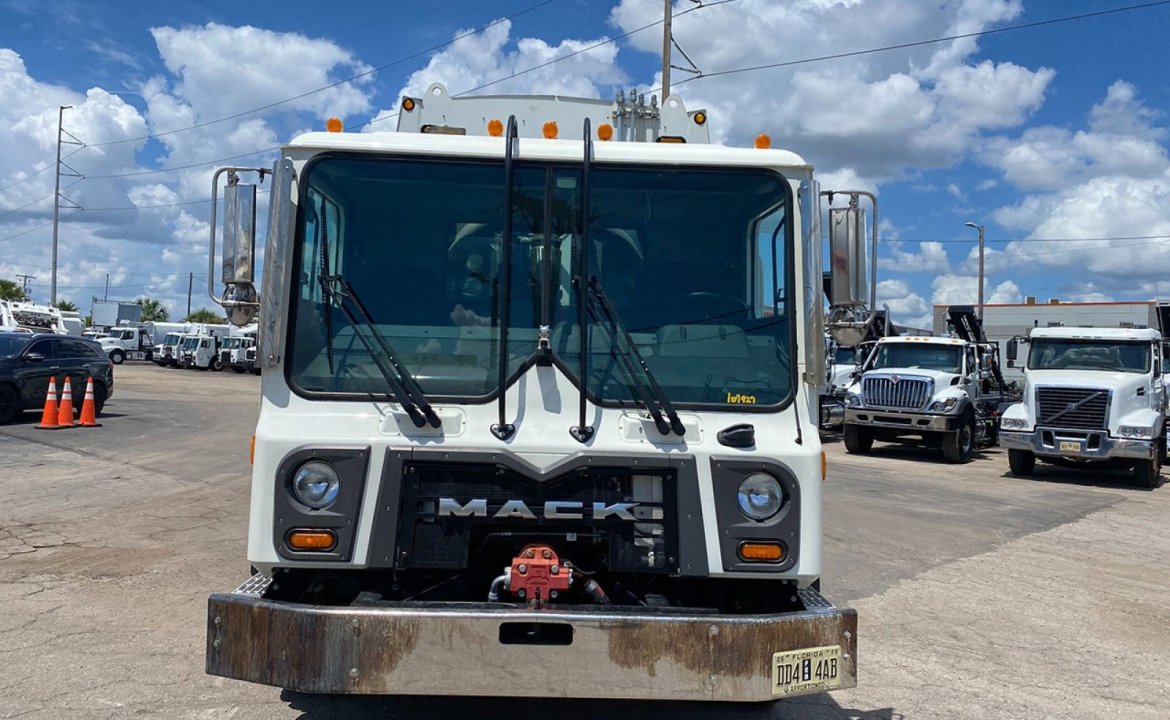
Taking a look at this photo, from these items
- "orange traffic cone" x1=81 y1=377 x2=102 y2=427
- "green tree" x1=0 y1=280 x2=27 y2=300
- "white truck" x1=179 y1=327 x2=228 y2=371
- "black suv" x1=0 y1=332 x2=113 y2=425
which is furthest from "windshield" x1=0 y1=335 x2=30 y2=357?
"green tree" x1=0 y1=280 x2=27 y2=300

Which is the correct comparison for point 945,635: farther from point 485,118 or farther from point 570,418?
point 485,118

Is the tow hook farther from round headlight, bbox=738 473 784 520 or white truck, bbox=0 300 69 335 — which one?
white truck, bbox=0 300 69 335

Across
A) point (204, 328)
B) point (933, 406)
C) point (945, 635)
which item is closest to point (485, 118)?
point (945, 635)

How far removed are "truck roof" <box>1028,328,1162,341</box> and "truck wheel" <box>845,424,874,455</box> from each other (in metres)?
3.74

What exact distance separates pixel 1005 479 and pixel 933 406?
251 cm

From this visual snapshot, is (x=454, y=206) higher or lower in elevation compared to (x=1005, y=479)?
higher

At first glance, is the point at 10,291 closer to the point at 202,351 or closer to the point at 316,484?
the point at 202,351

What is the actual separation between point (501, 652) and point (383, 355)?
1290 millimetres

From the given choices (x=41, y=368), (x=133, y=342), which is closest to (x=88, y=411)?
(x=41, y=368)

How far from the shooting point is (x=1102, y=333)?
16.8 metres

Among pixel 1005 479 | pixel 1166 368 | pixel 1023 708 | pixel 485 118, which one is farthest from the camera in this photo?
pixel 1166 368

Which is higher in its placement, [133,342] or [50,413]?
[133,342]

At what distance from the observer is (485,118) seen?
6145 millimetres

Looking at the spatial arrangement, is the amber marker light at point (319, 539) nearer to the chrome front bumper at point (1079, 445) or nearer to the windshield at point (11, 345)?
the chrome front bumper at point (1079, 445)
